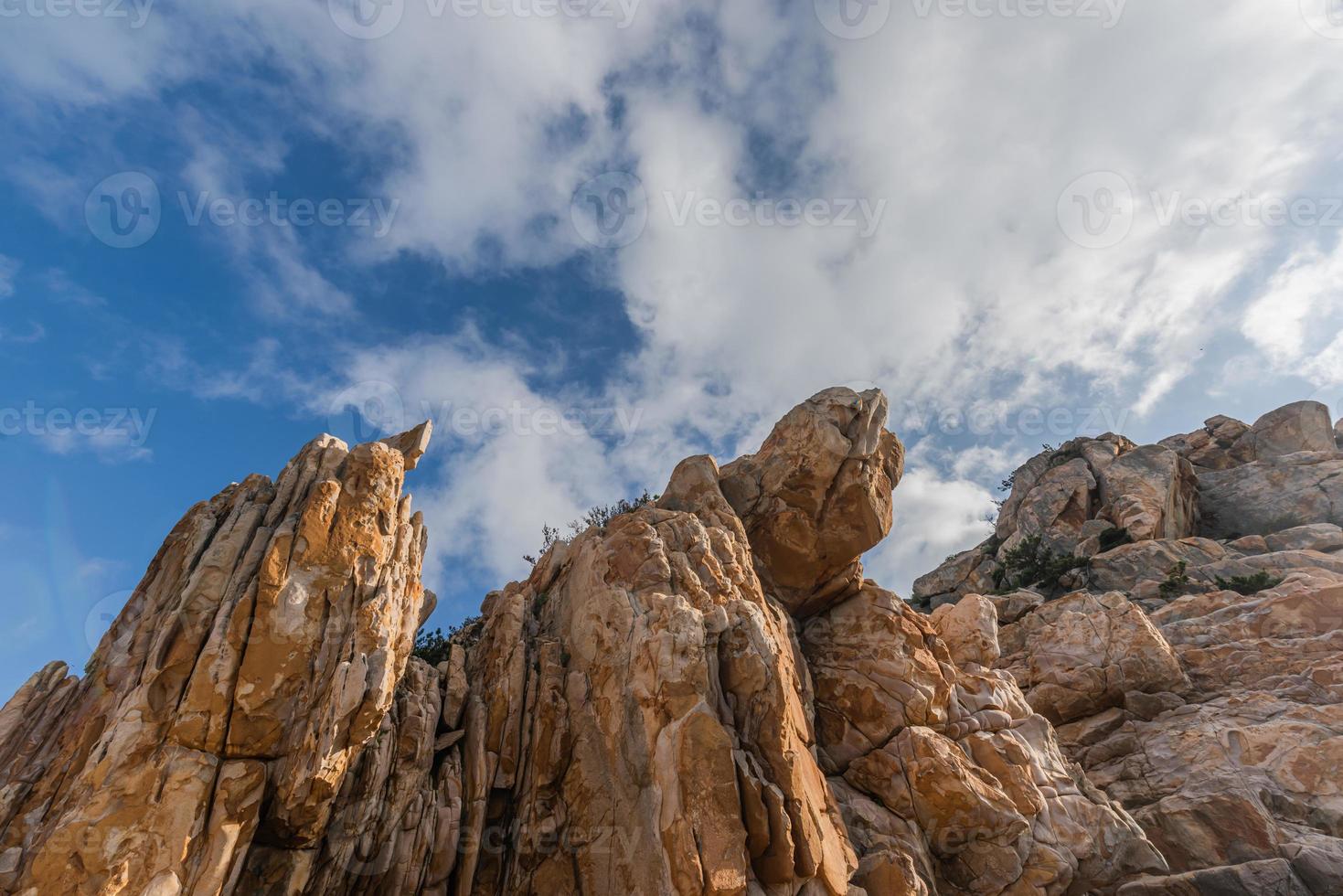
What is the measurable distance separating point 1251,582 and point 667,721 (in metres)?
38.1

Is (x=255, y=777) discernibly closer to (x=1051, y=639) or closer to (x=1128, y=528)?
(x=1051, y=639)

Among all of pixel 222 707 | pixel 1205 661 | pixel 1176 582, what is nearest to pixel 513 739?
pixel 222 707

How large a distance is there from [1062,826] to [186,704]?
81.8ft

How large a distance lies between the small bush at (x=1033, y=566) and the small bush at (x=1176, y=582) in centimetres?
710

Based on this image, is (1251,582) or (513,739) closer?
(513,739)

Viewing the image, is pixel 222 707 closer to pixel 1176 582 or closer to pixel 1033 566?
pixel 1176 582

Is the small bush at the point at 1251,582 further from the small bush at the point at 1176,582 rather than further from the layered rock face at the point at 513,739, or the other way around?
the layered rock face at the point at 513,739

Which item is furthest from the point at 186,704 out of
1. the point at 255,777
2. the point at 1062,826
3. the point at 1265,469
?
the point at 1265,469

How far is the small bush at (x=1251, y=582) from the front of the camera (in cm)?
3484

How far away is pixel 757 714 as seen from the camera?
17.2 metres

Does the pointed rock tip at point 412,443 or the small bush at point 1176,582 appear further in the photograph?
the small bush at point 1176,582

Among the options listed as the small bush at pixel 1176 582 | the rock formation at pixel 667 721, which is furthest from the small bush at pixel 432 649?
the small bush at pixel 1176 582

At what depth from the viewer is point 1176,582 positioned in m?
38.6

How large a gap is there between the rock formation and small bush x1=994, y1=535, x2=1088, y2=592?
1593 centimetres
